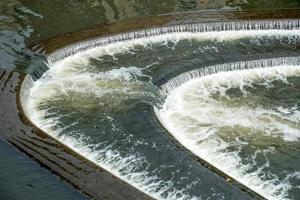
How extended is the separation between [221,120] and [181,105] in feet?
3.58

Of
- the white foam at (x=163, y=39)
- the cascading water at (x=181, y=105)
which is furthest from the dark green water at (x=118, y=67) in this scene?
the white foam at (x=163, y=39)

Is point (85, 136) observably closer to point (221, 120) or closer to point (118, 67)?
point (221, 120)

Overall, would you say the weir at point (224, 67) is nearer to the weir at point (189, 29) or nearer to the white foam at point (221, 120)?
the white foam at point (221, 120)

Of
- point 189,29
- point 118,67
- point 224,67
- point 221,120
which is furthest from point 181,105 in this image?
point 189,29

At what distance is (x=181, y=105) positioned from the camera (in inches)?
462

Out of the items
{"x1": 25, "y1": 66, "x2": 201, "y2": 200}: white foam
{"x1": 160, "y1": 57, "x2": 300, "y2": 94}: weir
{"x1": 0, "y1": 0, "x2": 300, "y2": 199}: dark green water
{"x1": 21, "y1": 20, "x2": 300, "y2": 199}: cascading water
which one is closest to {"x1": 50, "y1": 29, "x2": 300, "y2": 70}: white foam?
{"x1": 21, "y1": 20, "x2": 300, "y2": 199}: cascading water

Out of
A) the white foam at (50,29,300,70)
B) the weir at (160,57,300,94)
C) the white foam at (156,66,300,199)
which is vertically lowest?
the white foam at (156,66,300,199)

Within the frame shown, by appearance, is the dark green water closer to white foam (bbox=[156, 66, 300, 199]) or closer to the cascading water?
the cascading water

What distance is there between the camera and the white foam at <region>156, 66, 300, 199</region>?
9484mm

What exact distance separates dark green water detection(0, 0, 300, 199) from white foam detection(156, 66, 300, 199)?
1.58ft

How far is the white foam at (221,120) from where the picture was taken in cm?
948

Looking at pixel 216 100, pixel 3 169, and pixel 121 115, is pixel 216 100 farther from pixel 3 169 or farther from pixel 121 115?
pixel 3 169

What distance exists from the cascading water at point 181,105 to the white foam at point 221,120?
21 millimetres

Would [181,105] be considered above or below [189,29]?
below
